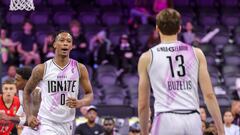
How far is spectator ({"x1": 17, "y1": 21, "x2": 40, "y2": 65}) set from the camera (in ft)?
57.0

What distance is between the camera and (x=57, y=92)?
8320 millimetres

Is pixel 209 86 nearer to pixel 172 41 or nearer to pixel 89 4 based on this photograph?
pixel 172 41

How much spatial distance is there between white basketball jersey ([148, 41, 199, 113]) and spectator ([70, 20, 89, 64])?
11240mm

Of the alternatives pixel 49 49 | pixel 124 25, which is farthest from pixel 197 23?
pixel 49 49

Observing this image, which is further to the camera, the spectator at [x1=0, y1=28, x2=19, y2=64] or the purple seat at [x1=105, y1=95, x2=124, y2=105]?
the spectator at [x1=0, y1=28, x2=19, y2=64]

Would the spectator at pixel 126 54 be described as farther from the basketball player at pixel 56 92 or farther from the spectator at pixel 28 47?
the basketball player at pixel 56 92

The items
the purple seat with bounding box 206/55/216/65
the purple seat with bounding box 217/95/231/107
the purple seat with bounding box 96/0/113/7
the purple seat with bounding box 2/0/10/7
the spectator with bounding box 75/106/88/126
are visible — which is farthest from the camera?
the purple seat with bounding box 96/0/113/7

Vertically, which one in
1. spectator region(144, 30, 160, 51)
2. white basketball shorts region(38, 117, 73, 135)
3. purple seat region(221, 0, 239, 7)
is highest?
purple seat region(221, 0, 239, 7)

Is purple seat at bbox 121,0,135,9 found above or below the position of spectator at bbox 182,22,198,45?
above

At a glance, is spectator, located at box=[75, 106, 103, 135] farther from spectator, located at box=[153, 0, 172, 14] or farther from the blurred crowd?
spectator, located at box=[153, 0, 172, 14]

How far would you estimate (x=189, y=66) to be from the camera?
19.9 feet

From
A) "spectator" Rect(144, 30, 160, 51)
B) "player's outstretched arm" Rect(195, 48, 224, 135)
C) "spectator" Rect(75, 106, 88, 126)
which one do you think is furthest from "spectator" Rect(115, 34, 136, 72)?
"player's outstretched arm" Rect(195, 48, 224, 135)

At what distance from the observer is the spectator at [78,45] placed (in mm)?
17281

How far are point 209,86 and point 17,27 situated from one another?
13.5m
